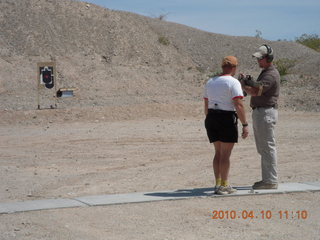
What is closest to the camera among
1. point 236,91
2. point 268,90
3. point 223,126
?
point 236,91

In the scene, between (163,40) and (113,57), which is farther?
(163,40)

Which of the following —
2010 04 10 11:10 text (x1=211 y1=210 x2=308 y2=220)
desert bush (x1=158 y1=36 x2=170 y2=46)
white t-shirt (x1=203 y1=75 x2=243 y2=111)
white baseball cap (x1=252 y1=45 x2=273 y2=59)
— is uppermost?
desert bush (x1=158 y1=36 x2=170 y2=46)

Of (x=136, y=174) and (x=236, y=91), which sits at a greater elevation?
(x=236, y=91)

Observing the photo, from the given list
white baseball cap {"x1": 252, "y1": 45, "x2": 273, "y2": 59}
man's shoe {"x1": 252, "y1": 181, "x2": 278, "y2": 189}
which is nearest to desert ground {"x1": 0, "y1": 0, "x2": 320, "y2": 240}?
man's shoe {"x1": 252, "y1": 181, "x2": 278, "y2": 189}

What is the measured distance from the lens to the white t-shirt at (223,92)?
984 centimetres

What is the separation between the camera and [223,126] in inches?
391

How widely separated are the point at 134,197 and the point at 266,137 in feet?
6.74

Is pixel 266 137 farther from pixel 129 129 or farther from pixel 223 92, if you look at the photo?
pixel 129 129

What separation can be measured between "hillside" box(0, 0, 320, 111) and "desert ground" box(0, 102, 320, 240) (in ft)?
20.5

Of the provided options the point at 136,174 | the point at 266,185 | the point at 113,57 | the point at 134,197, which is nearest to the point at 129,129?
the point at 136,174

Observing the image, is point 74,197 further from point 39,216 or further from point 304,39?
point 304,39

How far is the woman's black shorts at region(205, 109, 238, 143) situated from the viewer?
9.92 m

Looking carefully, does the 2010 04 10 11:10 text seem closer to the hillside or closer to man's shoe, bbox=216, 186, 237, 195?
man's shoe, bbox=216, 186, 237, 195

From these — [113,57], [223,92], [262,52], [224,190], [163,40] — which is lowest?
[224,190]
